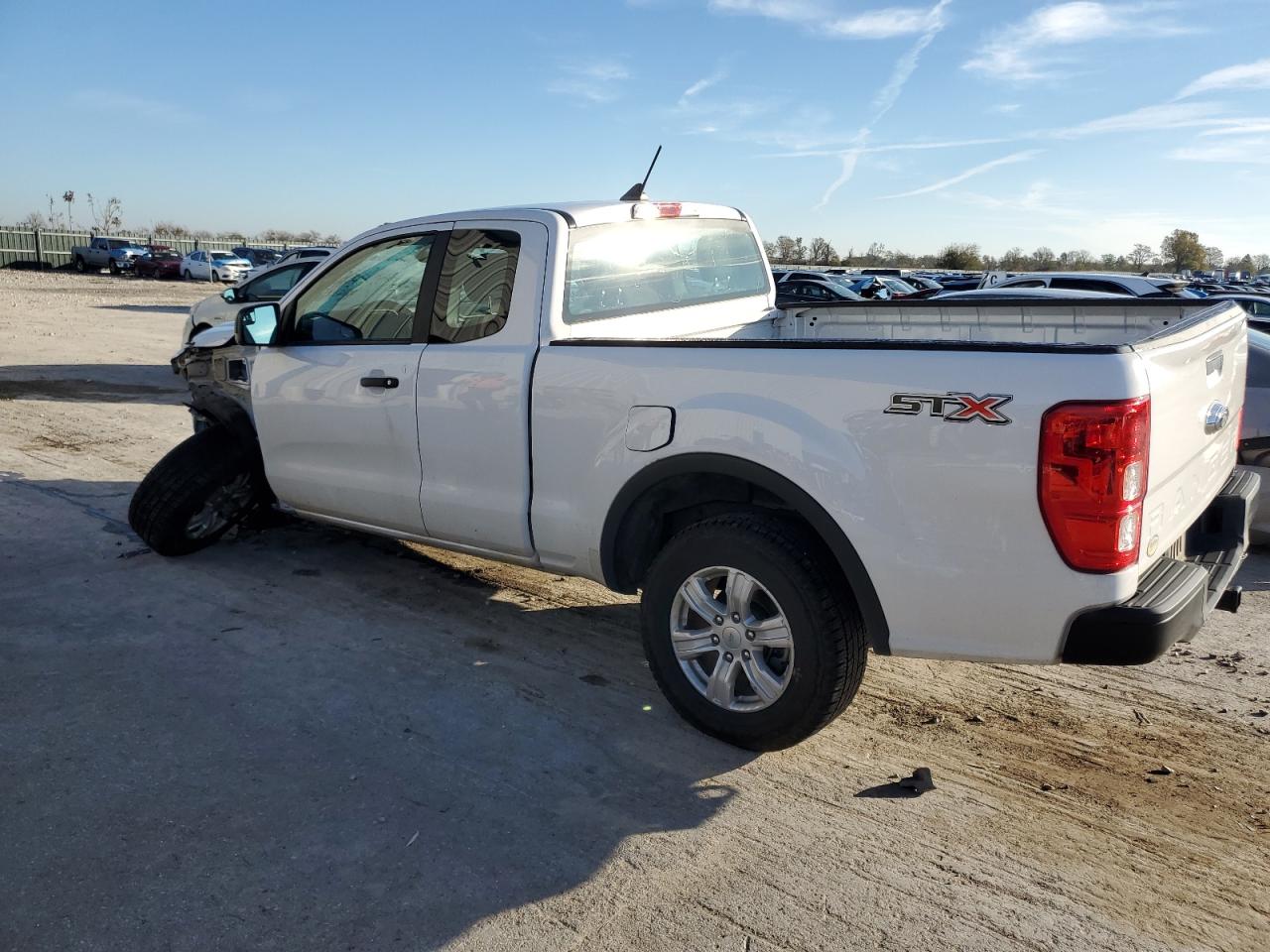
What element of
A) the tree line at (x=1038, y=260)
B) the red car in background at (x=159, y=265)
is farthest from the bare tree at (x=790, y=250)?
the red car in background at (x=159, y=265)

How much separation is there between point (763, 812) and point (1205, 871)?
1.31 meters

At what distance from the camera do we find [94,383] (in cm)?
1280

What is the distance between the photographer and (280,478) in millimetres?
5531

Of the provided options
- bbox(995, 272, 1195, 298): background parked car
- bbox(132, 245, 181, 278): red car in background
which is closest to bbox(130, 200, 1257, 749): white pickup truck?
bbox(995, 272, 1195, 298): background parked car

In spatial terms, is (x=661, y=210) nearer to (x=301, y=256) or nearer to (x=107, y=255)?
(x=301, y=256)

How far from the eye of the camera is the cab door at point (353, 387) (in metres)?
4.77

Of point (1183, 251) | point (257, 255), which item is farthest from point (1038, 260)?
point (257, 255)

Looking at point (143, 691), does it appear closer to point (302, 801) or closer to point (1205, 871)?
point (302, 801)

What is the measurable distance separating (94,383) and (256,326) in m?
8.89

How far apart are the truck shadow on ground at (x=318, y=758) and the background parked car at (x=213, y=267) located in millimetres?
42831

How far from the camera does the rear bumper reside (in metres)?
2.91

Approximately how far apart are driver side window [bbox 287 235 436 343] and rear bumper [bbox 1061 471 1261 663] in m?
3.17

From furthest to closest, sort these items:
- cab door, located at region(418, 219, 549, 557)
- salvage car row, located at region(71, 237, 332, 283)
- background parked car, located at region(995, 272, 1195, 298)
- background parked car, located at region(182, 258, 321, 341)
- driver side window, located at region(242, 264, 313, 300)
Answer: salvage car row, located at region(71, 237, 332, 283) < background parked car, located at region(995, 272, 1195, 298) < background parked car, located at region(182, 258, 321, 341) < driver side window, located at region(242, 264, 313, 300) < cab door, located at region(418, 219, 549, 557)

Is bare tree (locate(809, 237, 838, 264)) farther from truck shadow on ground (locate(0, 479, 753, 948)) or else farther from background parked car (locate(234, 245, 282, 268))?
truck shadow on ground (locate(0, 479, 753, 948))
